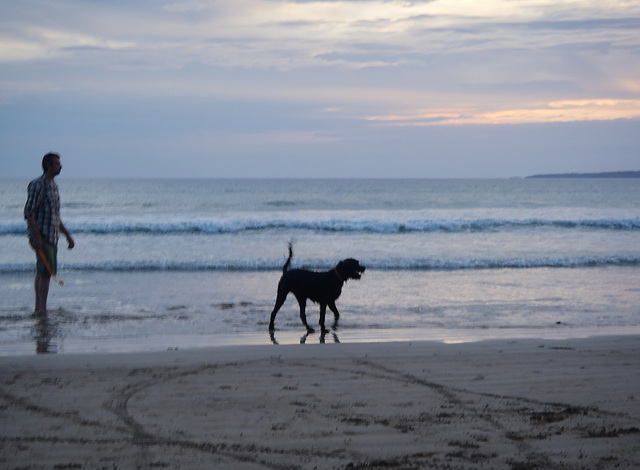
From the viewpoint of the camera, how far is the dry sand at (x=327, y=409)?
10.3 feet

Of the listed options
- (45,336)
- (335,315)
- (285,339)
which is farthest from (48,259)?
(335,315)

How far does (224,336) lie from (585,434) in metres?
4.07

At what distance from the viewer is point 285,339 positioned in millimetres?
6531

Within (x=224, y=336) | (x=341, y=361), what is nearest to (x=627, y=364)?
(x=341, y=361)

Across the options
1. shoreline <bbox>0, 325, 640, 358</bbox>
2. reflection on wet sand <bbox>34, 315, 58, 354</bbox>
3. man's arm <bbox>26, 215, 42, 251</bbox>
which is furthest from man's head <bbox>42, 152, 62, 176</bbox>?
shoreline <bbox>0, 325, 640, 358</bbox>

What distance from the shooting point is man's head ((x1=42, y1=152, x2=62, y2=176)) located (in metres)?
6.76

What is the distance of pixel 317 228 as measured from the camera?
21.8 meters

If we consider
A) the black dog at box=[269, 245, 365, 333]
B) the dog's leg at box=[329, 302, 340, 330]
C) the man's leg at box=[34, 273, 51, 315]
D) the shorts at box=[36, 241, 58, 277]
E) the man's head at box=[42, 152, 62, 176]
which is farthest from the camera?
the man's leg at box=[34, 273, 51, 315]

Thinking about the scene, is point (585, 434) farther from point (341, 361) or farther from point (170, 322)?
point (170, 322)

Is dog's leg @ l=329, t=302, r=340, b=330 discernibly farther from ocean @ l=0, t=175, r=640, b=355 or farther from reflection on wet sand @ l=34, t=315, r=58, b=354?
reflection on wet sand @ l=34, t=315, r=58, b=354

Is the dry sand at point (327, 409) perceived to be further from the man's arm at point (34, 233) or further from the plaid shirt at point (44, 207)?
the plaid shirt at point (44, 207)

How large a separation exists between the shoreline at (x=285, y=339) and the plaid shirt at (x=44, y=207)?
1.27 meters

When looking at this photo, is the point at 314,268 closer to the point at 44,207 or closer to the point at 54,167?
the point at 44,207

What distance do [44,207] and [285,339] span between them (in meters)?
3.06
